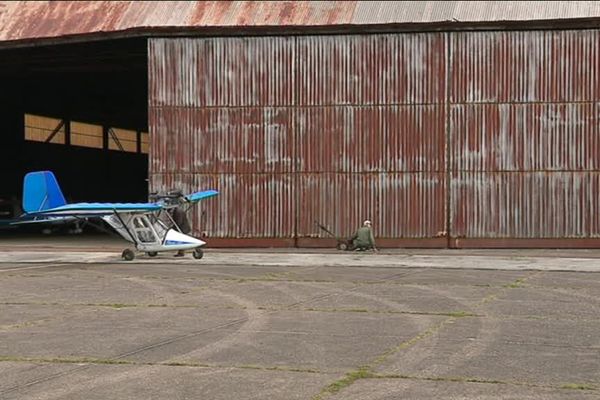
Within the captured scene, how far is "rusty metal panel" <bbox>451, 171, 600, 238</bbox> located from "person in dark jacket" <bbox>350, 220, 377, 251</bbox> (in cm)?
349

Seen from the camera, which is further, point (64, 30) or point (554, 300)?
point (64, 30)

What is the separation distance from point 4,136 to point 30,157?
2520 millimetres

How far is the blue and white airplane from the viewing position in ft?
81.9

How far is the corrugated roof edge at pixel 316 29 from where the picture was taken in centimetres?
3178

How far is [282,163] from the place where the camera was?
33.7m

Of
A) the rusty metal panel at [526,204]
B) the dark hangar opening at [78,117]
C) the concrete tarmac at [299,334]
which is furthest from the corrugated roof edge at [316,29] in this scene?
the concrete tarmac at [299,334]

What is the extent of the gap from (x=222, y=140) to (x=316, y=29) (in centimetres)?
595

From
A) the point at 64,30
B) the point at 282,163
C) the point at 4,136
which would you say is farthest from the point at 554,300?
the point at 4,136

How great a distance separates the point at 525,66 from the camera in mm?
32156

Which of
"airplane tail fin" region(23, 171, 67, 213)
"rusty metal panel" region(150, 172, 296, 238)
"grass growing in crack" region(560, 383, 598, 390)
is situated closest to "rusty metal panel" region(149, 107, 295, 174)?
"rusty metal panel" region(150, 172, 296, 238)

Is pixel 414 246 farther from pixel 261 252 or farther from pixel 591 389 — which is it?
pixel 591 389

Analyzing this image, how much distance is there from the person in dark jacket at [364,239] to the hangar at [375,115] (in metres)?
1.48

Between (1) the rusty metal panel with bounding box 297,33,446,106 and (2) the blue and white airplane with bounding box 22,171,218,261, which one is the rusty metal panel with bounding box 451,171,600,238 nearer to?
(1) the rusty metal panel with bounding box 297,33,446,106

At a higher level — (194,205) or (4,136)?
(4,136)
